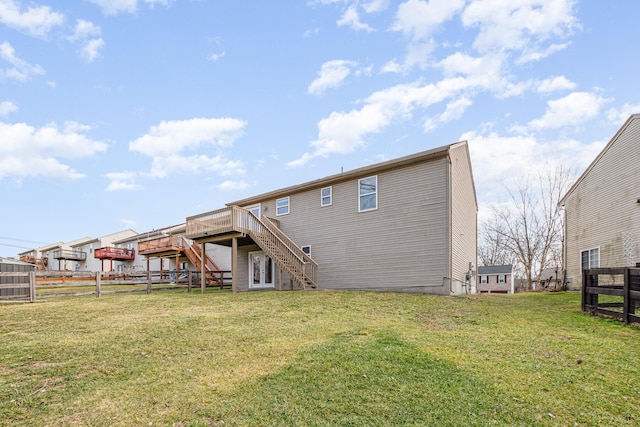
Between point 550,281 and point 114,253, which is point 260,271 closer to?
point 550,281

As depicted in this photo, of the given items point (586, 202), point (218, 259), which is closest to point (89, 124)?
point (218, 259)

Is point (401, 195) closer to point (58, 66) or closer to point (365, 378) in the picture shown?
point (365, 378)

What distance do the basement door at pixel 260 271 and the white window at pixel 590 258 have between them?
15.9 metres

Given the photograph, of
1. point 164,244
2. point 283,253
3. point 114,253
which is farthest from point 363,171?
point 114,253

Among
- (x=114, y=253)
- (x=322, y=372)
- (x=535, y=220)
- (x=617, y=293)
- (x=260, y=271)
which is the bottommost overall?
(x=114, y=253)

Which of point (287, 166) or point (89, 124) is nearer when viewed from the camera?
point (89, 124)

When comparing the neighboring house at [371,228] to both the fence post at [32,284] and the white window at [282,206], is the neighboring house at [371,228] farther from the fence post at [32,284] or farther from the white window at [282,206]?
the fence post at [32,284]

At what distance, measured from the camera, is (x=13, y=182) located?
81.3 ft

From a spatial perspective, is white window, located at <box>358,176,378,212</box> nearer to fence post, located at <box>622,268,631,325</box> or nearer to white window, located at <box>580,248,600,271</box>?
fence post, located at <box>622,268,631,325</box>

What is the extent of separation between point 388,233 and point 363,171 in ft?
9.11

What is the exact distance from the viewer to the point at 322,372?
168 inches

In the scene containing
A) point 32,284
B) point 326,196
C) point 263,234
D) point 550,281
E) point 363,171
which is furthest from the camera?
point 550,281

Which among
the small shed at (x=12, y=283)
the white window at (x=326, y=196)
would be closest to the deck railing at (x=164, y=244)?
the small shed at (x=12, y=283)

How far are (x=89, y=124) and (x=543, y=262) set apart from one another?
3490 cm
